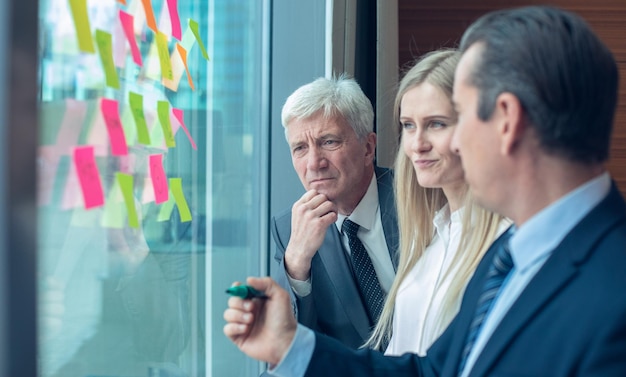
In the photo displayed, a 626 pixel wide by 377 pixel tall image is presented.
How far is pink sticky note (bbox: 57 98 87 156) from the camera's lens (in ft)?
3.84

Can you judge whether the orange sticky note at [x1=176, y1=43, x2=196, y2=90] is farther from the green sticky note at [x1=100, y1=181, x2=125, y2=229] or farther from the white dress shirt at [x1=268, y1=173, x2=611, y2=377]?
the white dress shirt at [x1=268, y1=173, x2=611, y2=377]

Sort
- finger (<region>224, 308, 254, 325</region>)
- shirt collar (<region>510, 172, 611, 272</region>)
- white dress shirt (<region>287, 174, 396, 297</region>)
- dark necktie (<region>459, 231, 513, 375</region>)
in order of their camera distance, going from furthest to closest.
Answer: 1. white dress shirt (<region>287, 174, 396, 297</region>)
2. finger (<region>224, 308, 254, 325</region>)
3. dark necktie (<region>459, 231, 513, 375</region>)
4. shirt collar (<region>510, 172, 611, 272</region>)

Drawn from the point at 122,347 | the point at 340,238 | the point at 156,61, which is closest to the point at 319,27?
the point at 340,238

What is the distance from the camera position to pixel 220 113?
2.29 metres

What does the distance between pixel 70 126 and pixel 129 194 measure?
295 millimetres

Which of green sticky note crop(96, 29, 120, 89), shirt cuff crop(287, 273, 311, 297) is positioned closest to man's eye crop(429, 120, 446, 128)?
shirt cuff crop(287, 273, 311, 297)

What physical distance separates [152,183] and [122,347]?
1.16 feet

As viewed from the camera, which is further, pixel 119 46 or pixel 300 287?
pixel 300 287

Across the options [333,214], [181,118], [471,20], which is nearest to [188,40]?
[181,118]

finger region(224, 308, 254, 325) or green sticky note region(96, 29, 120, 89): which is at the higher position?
green sticky note region(96, 29, 120, 89)

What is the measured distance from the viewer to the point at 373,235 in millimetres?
2129

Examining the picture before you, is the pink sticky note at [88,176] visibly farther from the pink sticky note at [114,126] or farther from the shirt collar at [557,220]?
the shirt collar at [557,220]

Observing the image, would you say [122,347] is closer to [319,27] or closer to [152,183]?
[152,183]

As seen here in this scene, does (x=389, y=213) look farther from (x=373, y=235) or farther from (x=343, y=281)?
(x=343, y=281)
